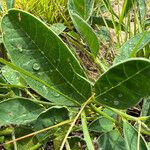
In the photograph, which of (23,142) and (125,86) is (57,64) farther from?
(23,142)

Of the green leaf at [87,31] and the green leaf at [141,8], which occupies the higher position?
the green leaf at [87,31]

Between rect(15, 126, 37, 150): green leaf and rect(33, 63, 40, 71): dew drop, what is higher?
rect(33, 63, 40, 71): dew drop

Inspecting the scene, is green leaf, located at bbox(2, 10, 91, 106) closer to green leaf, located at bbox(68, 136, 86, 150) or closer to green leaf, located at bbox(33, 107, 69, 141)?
green leaf, located at bbox(33, 107, 69, 141)

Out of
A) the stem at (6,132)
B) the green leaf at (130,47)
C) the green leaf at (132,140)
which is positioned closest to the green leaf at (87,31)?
the green leaf at (130,47)

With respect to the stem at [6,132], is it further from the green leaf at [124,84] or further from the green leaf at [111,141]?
the green leaf at [124,84]

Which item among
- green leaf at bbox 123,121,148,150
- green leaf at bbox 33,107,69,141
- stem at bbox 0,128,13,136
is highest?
green leaf at bbox 33,107,69,141

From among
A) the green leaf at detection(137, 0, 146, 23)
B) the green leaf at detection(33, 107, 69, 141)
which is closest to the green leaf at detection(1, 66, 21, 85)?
the green leaf at detection(33, 107, 69, 141)

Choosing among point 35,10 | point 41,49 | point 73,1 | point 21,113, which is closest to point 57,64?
point 41,49
